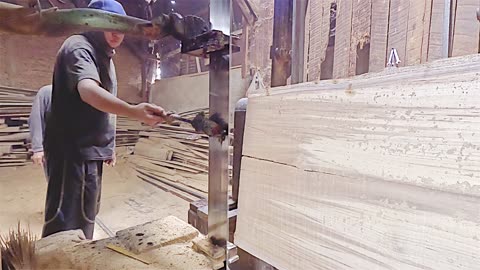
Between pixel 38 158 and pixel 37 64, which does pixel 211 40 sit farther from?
pixel 38 158

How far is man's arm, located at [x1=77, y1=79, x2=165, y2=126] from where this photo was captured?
866mm

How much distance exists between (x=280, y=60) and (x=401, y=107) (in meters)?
0.64

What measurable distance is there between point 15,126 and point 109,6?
1.65ft

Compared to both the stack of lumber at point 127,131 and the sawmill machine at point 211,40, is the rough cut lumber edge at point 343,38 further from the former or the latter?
the stack of lumber at point 127,131

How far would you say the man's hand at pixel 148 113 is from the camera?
0.98m

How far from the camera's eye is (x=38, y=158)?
0.93 metres

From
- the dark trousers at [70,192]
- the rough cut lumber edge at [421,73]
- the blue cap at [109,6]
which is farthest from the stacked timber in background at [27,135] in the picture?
the rough cut lumber edge at [421,73]

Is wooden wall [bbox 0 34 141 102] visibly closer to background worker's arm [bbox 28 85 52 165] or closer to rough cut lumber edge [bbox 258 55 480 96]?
background worker's arm [bbox 28 85 52 165]

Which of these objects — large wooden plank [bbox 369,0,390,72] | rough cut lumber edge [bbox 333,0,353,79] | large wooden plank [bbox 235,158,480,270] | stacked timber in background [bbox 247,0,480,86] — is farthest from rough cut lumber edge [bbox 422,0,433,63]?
large wooden plank [bbox 235,158,480,270]

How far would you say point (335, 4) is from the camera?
4.04 feet

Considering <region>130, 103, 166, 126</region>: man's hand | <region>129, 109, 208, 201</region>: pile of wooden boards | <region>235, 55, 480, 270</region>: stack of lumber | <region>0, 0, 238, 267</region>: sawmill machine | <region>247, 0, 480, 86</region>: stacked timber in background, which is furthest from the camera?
<region>129, 109, 208, 201</region>: pile of wooden boards

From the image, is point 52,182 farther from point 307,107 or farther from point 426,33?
point 426,33

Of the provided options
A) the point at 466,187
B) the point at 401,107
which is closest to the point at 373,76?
the point at 401,107

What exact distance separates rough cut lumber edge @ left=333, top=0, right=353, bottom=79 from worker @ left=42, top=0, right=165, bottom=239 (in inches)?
29.7
